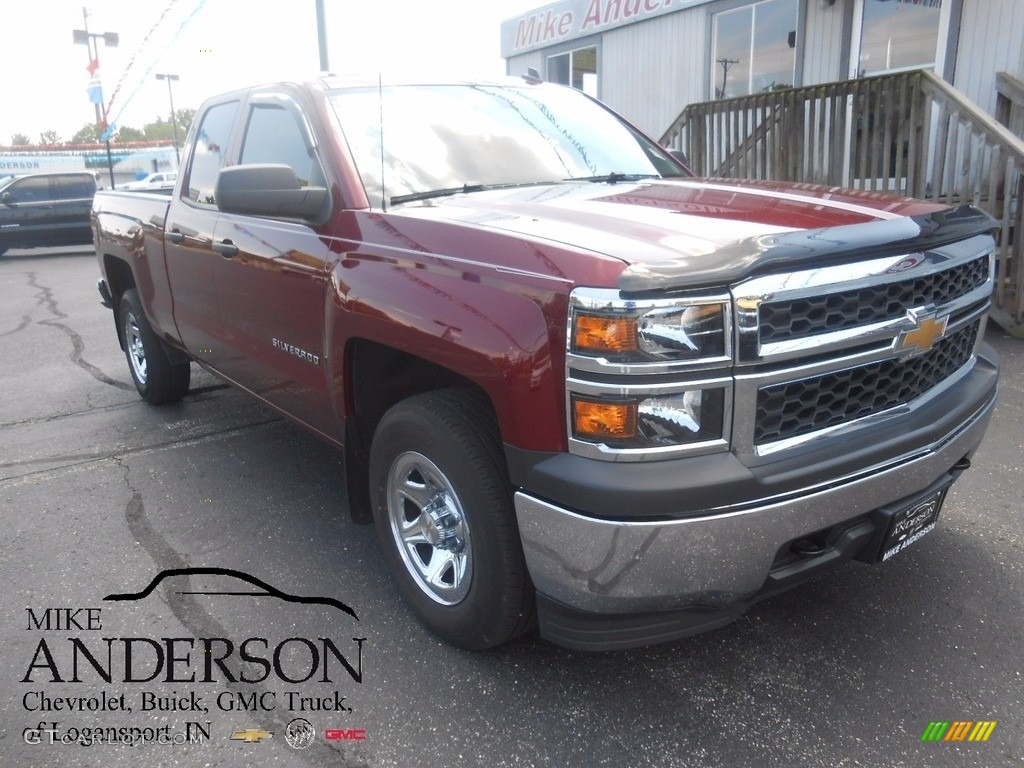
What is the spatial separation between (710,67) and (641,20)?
1575 mm

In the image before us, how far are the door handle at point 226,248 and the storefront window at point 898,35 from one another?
7.51 metres

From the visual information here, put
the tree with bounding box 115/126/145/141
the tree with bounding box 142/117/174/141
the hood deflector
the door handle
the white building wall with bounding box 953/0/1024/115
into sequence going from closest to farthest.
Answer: the hood deflector
the door handle
the white building wall with bounding box 953/0/1024/115
the tree with bounding box 115/126/145/141
the tree with bounding box 142/117/174/141

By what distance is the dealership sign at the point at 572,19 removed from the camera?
38.1 ft

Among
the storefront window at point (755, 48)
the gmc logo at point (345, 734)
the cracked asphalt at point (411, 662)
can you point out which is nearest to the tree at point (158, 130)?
the storefront window at point (755, 48)

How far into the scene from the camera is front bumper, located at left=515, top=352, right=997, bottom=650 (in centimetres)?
211

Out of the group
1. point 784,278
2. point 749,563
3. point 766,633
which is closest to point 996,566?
point 766,633

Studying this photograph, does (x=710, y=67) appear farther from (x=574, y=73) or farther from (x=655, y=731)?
(x=655, y=731)

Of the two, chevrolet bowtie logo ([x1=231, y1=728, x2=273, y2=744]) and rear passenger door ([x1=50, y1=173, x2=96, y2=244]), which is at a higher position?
rear passenger door ([x1=50, y1=173, x2=96, y2=244])

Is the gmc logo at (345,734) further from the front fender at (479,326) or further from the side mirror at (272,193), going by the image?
the side mirror at (272,193)

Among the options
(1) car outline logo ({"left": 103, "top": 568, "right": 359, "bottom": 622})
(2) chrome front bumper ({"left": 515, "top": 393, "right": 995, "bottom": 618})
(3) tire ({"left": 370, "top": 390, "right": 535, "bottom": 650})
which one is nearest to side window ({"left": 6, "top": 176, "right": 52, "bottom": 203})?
(1) car outline logo ({"left": 103, "top": 568, "right": 359, "bottom": 622})

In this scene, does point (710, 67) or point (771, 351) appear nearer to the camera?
point (771, 351)

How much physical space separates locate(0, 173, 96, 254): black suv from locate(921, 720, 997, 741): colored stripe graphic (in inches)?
696

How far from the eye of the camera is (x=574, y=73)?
1354 centimetres

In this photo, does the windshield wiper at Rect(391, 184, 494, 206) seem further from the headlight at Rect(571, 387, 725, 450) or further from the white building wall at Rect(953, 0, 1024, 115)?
the white building wall at Rect(953, 0, 1024, 115)
